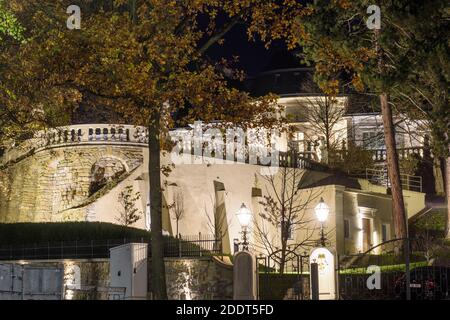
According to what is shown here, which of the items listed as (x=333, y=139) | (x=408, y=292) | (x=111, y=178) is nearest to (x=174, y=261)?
(x=408, y=292)

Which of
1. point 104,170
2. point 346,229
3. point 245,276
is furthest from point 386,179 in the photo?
point 245,276

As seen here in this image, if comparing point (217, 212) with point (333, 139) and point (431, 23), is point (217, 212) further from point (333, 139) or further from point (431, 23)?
point (431, 23)

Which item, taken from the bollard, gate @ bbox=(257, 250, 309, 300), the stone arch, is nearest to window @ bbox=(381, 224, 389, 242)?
the stone arch

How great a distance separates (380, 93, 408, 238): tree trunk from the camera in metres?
33.4

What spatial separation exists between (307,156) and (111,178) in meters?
10.1

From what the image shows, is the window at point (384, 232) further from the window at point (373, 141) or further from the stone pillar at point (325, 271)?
the stone pillar at point (325, 271)

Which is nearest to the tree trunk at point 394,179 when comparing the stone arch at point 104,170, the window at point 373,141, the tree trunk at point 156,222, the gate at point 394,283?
the gate at point 394,283

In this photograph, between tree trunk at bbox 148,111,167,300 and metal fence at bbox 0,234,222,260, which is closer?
tree trunk at bbox 148,111,167,300

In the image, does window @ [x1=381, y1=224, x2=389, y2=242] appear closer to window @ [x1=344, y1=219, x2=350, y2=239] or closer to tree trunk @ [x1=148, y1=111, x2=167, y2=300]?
window @ [x1=344, y1=219, x2=350, y2=239]

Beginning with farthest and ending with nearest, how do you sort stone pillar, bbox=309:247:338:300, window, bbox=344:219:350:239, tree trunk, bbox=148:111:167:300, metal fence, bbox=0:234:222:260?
window, bbox=344:219:350:239 → metal fence, bbox=0:234:222:260 → tree trunk, bbox=148:111:167:300 → stone pillar, bbox=309:247:338:300

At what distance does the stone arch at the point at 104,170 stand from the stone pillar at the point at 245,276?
62.2 feet

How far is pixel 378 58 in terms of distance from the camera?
25516mm

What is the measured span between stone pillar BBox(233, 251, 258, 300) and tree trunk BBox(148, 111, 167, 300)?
91.7 inches

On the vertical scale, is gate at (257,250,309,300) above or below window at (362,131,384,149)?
below
